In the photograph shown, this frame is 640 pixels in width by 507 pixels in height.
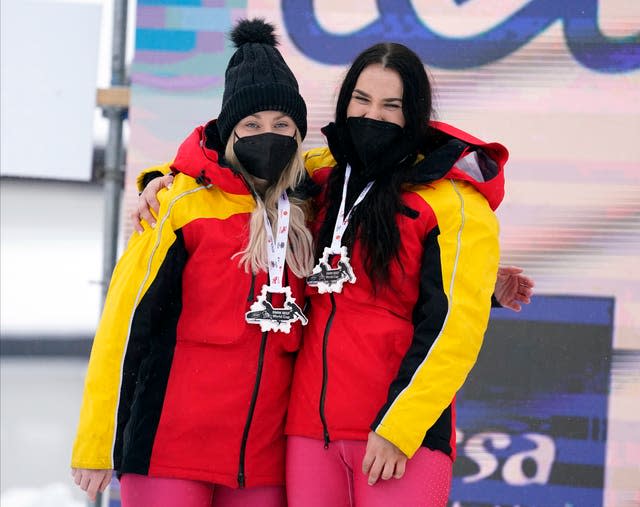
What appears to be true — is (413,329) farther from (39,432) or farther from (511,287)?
(39,432)

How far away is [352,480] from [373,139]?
0.82 m

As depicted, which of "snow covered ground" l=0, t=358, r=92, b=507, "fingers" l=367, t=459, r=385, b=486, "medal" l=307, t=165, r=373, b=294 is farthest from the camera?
"snow covered ground" l=0, t=358, r=92, b=507

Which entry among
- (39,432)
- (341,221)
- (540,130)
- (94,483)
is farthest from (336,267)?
(39,432)

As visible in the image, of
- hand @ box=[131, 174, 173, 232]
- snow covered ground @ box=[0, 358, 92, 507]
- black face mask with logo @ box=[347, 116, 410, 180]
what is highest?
black face mask with logo @ box=[347, 116, 410, 180]

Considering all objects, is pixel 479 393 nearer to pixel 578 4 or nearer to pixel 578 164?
pixel 578 164

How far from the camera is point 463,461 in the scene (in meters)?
3.43

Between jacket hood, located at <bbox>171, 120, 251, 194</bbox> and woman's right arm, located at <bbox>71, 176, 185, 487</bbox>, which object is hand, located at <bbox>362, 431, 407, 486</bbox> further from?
jacket hood, located at <bbox>171, 120, 251, 194</bbox>

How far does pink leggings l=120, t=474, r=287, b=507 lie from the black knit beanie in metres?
0.86

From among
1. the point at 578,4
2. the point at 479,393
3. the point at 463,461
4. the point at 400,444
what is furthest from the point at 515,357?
the point at 400,444

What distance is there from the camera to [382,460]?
189cm

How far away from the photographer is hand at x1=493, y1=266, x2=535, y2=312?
2389mm

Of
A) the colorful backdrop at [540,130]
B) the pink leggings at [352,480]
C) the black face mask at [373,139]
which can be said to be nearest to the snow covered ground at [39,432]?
the colorful backdrop at [540,130]

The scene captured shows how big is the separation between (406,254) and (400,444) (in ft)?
1.47

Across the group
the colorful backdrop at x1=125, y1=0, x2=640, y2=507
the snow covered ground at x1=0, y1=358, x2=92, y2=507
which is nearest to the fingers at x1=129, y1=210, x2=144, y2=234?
the colorful backdrop at x1=125, y1=0, x2=640, y2=507
